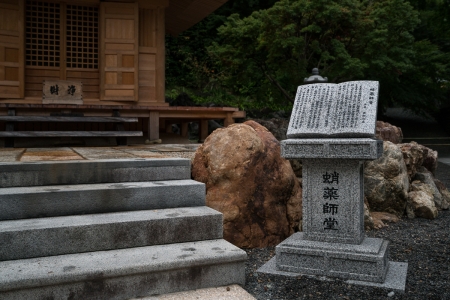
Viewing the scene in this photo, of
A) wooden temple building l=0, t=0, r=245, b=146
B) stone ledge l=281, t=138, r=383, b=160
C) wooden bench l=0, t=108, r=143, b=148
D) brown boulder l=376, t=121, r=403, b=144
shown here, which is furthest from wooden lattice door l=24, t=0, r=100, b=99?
stone ledge l=281, t=138, r=383, b=160

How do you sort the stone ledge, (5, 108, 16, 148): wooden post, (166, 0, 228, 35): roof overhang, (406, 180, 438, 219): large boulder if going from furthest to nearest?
(166, 0, 228, 35): roof overhang
(5, 108, 16, 148): wooden post
(406, 180, 438, 219): large boulder
the stone ledge

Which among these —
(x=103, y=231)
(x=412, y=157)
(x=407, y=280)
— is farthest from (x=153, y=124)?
(x=407, y=280)

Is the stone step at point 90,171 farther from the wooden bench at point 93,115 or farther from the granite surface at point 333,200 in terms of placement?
the wooden bench at point 93,115

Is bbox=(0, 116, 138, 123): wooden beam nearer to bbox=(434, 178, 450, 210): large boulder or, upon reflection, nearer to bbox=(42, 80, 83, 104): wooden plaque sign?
bbox=(42, 80, 83, 104): wooden plaque sign

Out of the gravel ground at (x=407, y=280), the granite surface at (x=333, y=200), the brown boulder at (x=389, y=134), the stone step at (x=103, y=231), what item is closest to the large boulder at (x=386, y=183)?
the gravel ground at (x=407, y=280)

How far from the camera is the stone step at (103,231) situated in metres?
3.11

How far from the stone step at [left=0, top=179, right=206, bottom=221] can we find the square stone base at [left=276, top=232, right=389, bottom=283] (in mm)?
1033

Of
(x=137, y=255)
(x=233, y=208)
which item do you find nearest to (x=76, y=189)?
(x=137, y=255)

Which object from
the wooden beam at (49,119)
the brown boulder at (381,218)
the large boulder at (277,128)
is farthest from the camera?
the large boulder at (277,128)

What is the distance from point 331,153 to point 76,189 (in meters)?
2.37

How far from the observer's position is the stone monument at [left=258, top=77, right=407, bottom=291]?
12.7 feet

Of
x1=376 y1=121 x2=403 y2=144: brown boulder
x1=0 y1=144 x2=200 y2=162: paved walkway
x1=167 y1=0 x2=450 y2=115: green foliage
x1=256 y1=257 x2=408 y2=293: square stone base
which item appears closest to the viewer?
x1=256 y1=257 x2=408 y2=293: square stone base

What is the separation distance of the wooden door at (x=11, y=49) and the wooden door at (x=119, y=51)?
180 cm

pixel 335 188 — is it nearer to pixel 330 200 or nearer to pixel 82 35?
pixel 330 200
